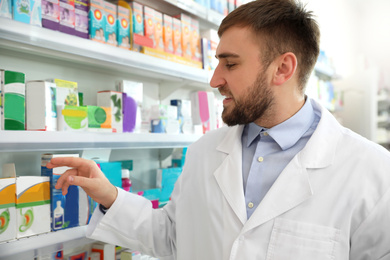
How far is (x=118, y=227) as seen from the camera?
1.33 meters

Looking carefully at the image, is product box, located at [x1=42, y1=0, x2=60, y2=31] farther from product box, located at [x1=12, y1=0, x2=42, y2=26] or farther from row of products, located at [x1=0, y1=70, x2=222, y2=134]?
row of products, located at [x1=0, y1=70, x2=222, y2=134]

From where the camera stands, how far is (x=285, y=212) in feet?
3.94

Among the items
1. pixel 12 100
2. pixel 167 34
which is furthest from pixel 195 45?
pixel 12 100

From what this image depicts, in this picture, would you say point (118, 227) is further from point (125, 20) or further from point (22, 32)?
point (125, 20)

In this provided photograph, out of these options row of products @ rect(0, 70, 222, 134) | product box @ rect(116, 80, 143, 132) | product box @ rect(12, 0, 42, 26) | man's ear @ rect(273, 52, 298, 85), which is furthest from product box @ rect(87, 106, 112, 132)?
man's ear @ rect(273, 52, 298, 85)

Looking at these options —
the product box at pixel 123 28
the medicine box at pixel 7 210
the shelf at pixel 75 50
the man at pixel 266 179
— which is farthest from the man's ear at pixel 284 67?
the medicine box at pixel 7 210

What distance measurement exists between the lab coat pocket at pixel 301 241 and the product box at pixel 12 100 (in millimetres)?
937

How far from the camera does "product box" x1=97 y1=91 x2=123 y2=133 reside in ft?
5.44

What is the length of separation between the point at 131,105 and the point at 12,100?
584 millimetres

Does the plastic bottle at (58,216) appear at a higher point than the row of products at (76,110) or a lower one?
lower

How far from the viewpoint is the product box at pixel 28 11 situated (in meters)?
1.29

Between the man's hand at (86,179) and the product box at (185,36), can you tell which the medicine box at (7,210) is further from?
the product box at (185,36)

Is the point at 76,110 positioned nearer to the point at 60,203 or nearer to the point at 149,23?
the point at 60,203

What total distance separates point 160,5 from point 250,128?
1.21 m
